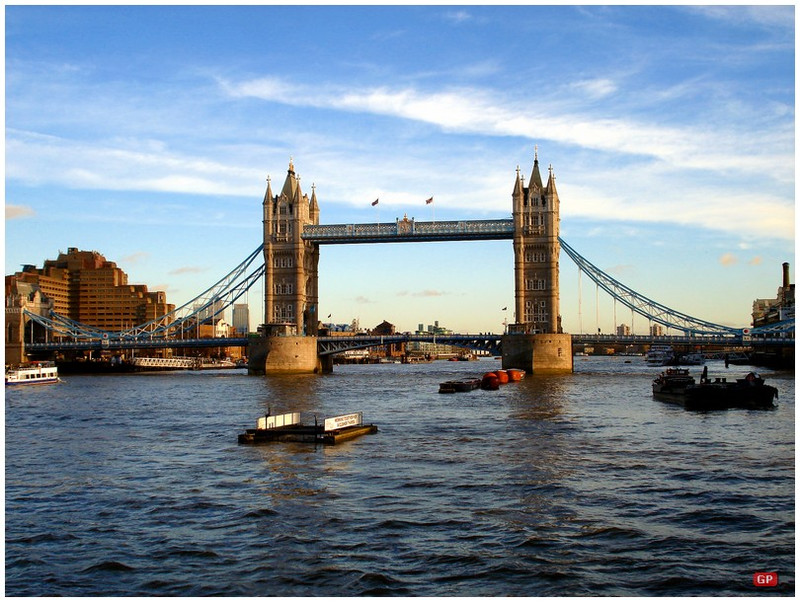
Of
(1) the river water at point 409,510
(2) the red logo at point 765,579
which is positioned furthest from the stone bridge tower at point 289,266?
(2) the red logo at point 765,579

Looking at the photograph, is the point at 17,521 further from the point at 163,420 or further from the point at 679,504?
the point at 163,420

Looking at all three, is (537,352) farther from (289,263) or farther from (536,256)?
(289,263)

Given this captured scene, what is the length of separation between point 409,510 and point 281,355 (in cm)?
9929

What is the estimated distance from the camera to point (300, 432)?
46.4 meters

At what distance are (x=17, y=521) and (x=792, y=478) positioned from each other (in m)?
27.4

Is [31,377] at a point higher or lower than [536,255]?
lower

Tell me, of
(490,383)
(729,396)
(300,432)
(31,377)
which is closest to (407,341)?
(490,383)

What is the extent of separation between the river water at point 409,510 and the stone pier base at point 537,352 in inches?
2607

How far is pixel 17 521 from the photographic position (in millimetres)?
28891

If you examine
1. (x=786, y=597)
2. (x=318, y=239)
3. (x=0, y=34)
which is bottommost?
(x=786, y=597)

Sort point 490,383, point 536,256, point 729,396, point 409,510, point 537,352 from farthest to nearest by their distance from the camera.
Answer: point 536,256
point 537,352
point 490,383
point 729,396
point 409,510

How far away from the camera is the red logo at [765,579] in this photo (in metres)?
21.9

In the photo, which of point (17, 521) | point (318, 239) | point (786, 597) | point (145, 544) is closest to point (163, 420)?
point (17, 521)

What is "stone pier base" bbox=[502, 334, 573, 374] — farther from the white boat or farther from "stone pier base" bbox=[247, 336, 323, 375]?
the white boat
